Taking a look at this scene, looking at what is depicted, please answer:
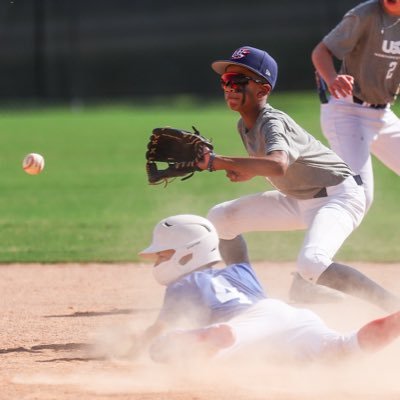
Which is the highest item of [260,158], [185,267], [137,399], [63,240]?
[260,158]

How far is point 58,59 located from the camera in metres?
37.7

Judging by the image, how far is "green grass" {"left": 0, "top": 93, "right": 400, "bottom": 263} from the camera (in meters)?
9.38

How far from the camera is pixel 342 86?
6.12 meters

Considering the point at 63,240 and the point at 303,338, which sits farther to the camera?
the point at 63,240

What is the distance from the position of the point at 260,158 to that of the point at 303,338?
0.97m


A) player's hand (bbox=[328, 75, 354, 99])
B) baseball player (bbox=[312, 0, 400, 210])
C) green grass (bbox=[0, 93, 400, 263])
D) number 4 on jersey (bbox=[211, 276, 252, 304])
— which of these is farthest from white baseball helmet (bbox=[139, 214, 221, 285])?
green grass (bbox=[0, 93, 400, 263])

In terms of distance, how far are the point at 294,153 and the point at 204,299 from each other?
1044 millimetres

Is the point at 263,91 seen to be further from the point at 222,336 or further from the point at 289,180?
the point at 222,336

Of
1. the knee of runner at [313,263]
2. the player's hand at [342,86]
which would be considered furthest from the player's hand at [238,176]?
the player's hand at [342,86]

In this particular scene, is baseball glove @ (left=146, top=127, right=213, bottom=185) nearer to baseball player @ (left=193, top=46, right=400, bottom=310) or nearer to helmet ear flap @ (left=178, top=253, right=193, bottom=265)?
baseball player @ (left=193, top=46, right=400, bottom=310)

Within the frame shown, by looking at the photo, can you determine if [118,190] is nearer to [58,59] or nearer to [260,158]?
[260,158]

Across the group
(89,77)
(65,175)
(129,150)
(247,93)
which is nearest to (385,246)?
(247,93)

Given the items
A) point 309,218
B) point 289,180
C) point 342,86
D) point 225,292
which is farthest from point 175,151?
point 342,86

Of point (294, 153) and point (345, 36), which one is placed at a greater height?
point (345, 36)
